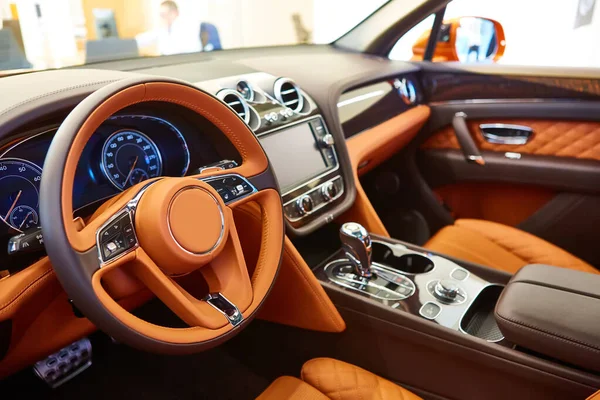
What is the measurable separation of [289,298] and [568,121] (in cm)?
121

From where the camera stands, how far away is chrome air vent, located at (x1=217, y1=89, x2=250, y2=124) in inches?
48.3

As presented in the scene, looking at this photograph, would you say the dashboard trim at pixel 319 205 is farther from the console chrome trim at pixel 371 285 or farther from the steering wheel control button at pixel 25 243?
the steering wheel control button at pixel 25 243

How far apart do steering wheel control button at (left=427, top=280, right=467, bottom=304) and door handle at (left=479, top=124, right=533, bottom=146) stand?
34.8 inches

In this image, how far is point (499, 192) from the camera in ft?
6.33

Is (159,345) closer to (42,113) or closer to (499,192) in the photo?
(42,113)

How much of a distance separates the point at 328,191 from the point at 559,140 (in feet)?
3.03

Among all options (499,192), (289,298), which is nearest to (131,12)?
(499,192)

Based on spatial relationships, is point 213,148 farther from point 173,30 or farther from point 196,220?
point 173,30

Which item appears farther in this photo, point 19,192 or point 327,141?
point 327,141

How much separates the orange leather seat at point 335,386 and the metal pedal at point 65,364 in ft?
1.95

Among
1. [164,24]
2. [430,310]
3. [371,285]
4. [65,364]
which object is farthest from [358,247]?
[164,24]

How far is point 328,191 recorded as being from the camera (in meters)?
1.38

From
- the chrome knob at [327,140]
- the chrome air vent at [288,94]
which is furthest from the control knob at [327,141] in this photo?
the chrome air vent at [288,94]

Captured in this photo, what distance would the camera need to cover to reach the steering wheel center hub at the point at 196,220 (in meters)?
0.73
